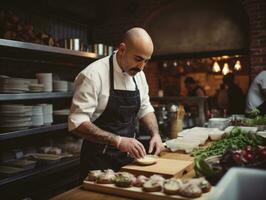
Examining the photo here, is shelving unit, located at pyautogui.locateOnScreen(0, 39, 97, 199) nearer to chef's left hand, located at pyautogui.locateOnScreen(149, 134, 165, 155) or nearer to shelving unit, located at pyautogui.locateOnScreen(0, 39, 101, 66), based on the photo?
shelving unit, located at pyautogui.locateOnScreen(0, 39, 101, 66)

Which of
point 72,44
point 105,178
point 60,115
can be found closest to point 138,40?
point 105,178

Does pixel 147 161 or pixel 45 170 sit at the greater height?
pixel 147 161

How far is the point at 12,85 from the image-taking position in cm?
349

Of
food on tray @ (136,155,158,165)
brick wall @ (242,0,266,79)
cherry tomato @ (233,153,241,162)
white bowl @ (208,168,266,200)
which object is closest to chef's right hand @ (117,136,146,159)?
food on tray @ (136,155,158,165)

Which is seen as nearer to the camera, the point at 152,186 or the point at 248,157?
the point at 152,186

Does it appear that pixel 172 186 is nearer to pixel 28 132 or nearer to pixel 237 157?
pixel 237 157

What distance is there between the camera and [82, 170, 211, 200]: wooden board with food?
4.81 feet

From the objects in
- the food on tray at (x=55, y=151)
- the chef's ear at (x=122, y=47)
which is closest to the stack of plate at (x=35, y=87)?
the food on tray at (x=55, y=151)

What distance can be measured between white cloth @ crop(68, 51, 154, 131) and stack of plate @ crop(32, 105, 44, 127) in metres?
1.55

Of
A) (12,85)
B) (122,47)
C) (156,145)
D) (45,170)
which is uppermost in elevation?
(122,47)

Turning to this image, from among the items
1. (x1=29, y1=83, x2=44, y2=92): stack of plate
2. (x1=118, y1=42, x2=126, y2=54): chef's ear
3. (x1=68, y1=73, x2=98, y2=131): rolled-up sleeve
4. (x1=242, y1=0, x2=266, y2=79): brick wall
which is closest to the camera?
(x1=68, y1=73, x2=98, y2=131): rolled-up sleeve

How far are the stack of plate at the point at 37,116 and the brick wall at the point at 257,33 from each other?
321cm

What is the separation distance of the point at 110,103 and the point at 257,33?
11.3 ft

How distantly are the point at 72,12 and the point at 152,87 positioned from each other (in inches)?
101
